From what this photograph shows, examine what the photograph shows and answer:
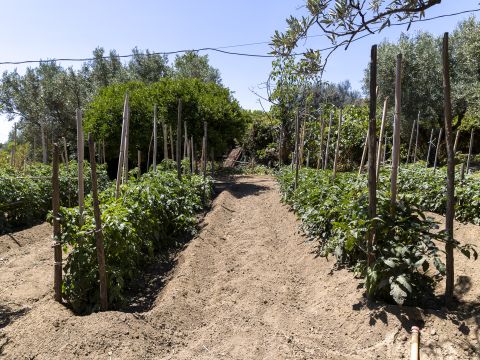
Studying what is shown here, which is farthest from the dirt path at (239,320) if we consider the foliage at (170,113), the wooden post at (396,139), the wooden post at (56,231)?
the foliage at (170,113)

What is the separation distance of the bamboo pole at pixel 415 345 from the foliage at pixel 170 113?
12.7 m

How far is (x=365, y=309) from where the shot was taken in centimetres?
405

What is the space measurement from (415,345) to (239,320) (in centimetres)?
164

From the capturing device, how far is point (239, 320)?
422cm

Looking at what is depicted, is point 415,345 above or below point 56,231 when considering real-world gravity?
below

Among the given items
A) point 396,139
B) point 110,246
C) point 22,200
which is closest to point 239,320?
point 110,246

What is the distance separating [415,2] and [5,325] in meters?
4.84

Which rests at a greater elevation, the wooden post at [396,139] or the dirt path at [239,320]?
the wooden post at [396,139]

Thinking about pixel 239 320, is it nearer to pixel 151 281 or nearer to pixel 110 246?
pixel 110 246

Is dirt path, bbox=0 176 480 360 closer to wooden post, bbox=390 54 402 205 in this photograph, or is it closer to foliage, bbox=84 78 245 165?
wooden post, bbox=390 54 402 205

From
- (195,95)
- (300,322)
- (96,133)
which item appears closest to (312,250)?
(300,322)

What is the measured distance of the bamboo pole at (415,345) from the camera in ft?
10.7

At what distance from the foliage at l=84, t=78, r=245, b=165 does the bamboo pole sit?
500 inches

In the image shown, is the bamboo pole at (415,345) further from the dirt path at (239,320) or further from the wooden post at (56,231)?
the wooden post at (56,231)
